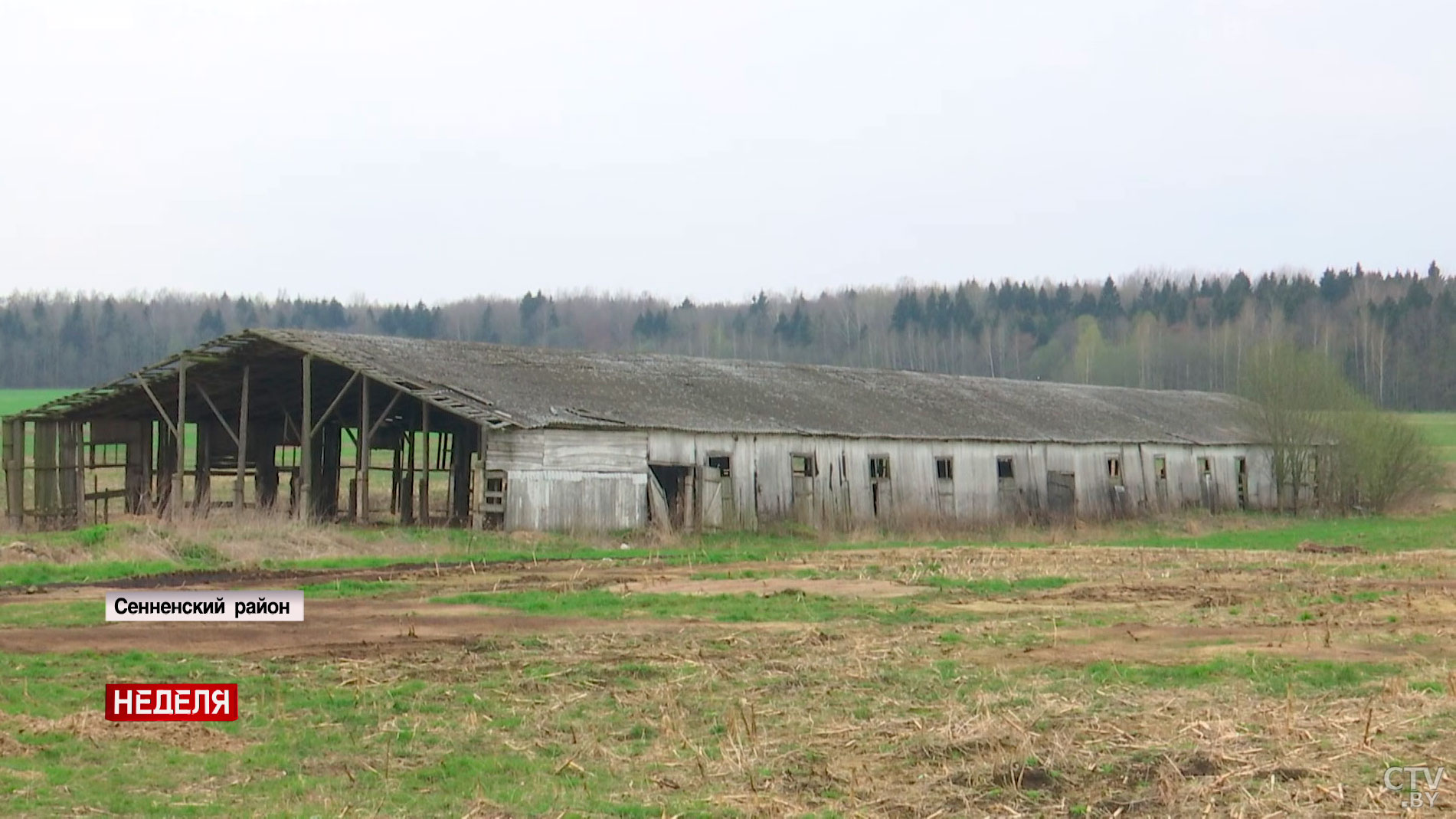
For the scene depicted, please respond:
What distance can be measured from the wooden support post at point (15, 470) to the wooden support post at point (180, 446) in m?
3.40

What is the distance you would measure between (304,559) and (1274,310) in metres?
103

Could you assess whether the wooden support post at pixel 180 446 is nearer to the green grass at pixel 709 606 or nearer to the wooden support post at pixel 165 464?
the wooden support post at pixel 165 464

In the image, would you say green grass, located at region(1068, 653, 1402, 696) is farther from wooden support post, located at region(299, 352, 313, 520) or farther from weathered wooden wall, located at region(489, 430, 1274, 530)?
wooden support post, located at region(299, 352, 313, 520)

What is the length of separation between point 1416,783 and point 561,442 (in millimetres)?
23882

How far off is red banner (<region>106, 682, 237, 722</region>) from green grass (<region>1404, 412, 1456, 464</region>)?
5509cm

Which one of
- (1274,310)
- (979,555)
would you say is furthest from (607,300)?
(979,555)

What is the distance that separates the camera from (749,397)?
132 feet

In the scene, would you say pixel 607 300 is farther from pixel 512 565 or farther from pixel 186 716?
pixel 186 716

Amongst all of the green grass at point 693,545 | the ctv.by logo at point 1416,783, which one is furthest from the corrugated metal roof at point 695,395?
the ctv.by logo at point 1416,783

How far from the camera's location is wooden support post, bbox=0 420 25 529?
35625 millimetres

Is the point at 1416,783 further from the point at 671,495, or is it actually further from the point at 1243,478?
the point at 1243,478

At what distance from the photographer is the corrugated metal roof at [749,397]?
33.8m

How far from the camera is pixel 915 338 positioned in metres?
125

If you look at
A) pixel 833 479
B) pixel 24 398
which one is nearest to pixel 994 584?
pixel 833 479
